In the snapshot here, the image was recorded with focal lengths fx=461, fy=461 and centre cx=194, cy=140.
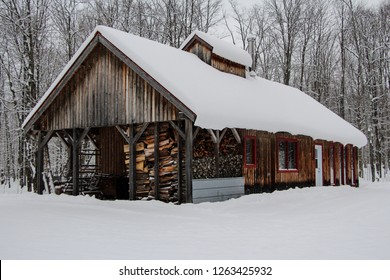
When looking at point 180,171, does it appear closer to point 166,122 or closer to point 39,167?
point 166,122

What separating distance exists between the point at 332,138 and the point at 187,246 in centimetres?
1621

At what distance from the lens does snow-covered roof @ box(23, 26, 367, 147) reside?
588 inches

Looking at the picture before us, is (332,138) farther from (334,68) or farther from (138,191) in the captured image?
(334,68)

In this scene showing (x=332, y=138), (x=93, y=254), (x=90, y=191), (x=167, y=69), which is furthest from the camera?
(x=332, y=138)

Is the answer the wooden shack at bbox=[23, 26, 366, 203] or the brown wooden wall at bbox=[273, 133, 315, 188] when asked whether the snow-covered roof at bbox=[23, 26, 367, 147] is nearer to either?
the wooden shack at bbox=[23, 26, 366, 203]

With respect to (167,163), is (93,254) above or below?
below

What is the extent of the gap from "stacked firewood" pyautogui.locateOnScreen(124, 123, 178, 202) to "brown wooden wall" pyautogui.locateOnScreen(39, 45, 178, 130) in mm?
1041

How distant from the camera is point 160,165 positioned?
54.1 feet

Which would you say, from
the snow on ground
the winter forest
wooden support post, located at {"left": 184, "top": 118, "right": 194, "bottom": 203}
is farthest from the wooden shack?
the winter forest

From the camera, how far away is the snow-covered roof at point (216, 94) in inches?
588

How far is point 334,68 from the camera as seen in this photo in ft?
134

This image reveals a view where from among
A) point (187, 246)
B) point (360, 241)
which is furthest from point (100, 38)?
point (360, 241)

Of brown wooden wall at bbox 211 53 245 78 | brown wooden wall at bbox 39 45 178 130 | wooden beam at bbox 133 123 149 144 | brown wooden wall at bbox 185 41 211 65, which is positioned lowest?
wooden beam at bbox 133 123 149 144

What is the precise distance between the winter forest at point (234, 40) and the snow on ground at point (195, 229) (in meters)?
14.9
